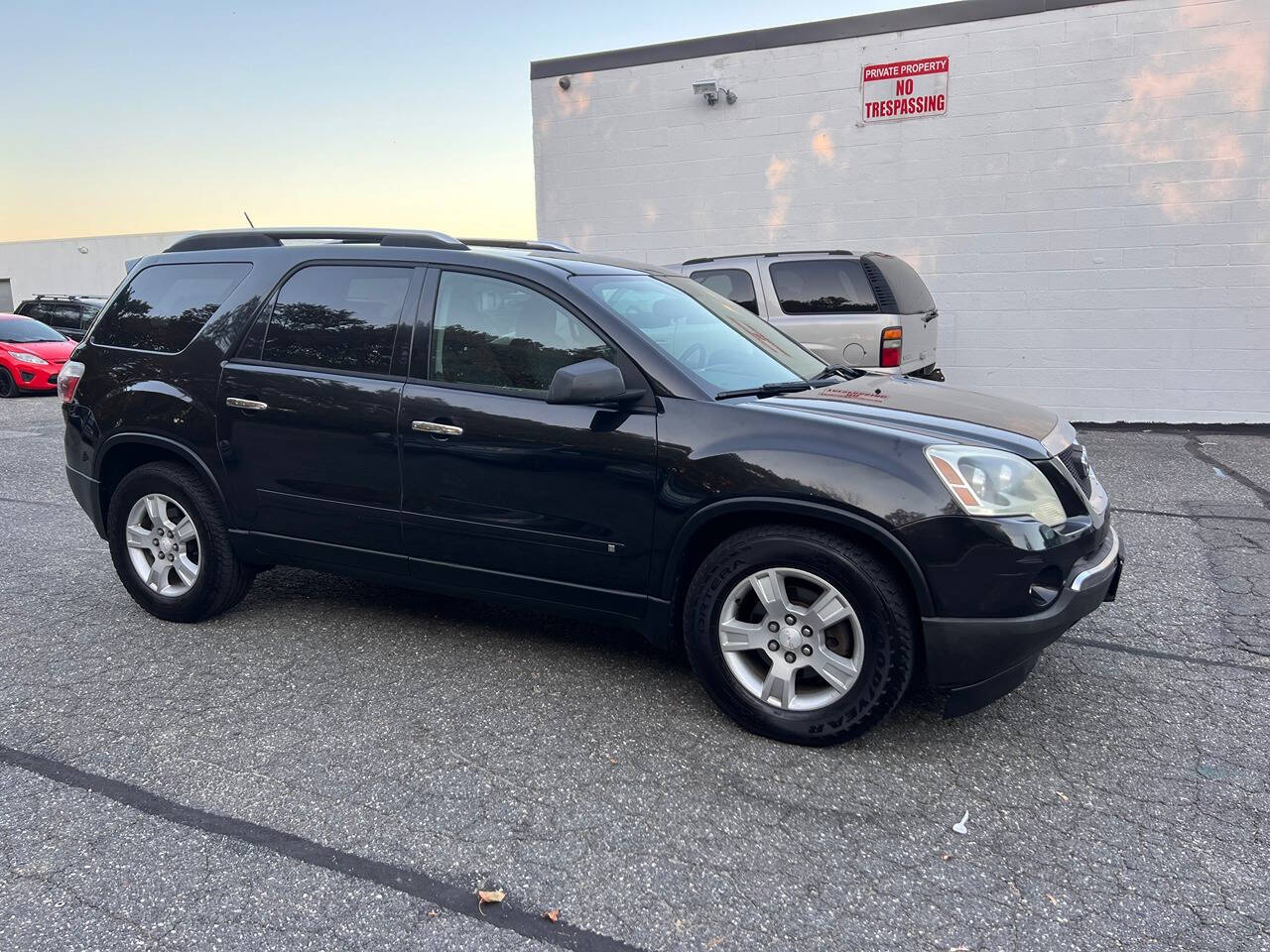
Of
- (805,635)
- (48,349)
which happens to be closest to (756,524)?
(805,635)

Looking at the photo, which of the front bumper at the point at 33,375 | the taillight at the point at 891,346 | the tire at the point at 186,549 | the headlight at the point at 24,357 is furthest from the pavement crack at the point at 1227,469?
the headlight at the point at 24,357

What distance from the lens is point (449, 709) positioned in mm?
3711

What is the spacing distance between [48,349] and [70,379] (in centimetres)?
1392

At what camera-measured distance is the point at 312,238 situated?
4.60 meters

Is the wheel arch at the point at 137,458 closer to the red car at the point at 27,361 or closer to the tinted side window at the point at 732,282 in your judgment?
the tinted side window at the point at 732,282

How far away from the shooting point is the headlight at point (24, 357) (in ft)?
52.7

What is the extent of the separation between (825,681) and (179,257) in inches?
147

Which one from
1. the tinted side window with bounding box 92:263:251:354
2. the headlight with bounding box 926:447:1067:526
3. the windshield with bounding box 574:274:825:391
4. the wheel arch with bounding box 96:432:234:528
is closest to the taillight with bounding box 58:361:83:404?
the tinted side window with bounding box 92:263:251:354

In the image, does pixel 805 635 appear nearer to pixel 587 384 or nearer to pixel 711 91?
pixel 587 384

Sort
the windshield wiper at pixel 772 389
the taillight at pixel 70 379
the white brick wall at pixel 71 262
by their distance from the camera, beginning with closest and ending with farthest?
the windshield wiper at pixel 772 389
the taillight at pixel 70 379
the white brick wall at pixel 71 262

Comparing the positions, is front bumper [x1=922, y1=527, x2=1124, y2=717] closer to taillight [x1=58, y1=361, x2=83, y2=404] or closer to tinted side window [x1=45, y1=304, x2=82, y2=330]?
taillight [x1=58, y1=361, x2=83, y2=404]

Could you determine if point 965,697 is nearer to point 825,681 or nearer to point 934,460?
point 825,681

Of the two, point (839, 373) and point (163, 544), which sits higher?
point (839, 373)

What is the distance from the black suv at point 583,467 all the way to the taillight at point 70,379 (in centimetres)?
1
